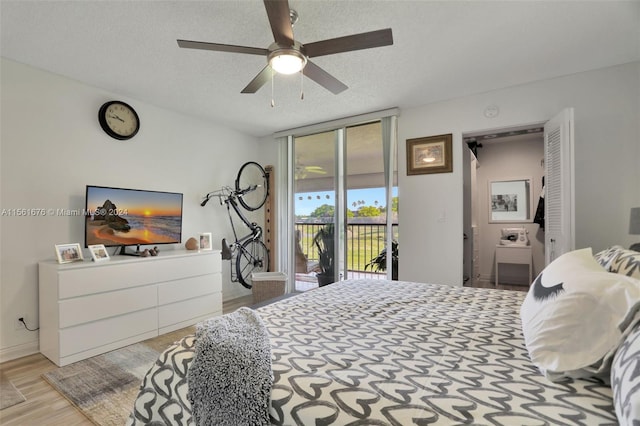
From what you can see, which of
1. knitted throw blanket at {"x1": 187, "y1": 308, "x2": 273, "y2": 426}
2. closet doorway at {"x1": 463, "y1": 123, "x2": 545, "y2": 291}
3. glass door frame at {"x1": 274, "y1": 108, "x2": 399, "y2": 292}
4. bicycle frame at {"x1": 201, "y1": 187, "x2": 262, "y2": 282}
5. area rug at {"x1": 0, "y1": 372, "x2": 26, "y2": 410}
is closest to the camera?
knitted throw blanket at {"x1": 187, "y1": 308, "x2": 273, "y2": 426}

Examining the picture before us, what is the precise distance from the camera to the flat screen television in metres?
2.87

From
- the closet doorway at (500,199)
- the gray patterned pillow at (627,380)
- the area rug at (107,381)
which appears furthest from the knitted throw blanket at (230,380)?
the closet doorway at (500,199)

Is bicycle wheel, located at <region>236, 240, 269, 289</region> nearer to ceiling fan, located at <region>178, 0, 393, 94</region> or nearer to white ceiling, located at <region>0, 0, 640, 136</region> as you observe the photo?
white ceiling, located at <region>0, 0, 640, 136</region>

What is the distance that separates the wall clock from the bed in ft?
9.26

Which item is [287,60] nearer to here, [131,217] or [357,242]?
[131,217]

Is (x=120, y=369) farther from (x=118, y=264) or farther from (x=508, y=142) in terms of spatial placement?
(x=508, y=142)

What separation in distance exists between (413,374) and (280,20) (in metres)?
1.69

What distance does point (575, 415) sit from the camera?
2.39ft

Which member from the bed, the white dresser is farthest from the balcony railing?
→ the bed

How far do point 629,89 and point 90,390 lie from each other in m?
4.86

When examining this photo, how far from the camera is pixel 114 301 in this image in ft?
8.66

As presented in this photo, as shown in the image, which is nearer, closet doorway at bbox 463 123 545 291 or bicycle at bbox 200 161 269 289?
bicycle at bbox 200 161 269 289

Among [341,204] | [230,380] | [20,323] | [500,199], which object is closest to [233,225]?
[341,204]

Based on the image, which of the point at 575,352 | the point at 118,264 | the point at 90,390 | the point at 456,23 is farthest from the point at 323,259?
the point at 575,352
